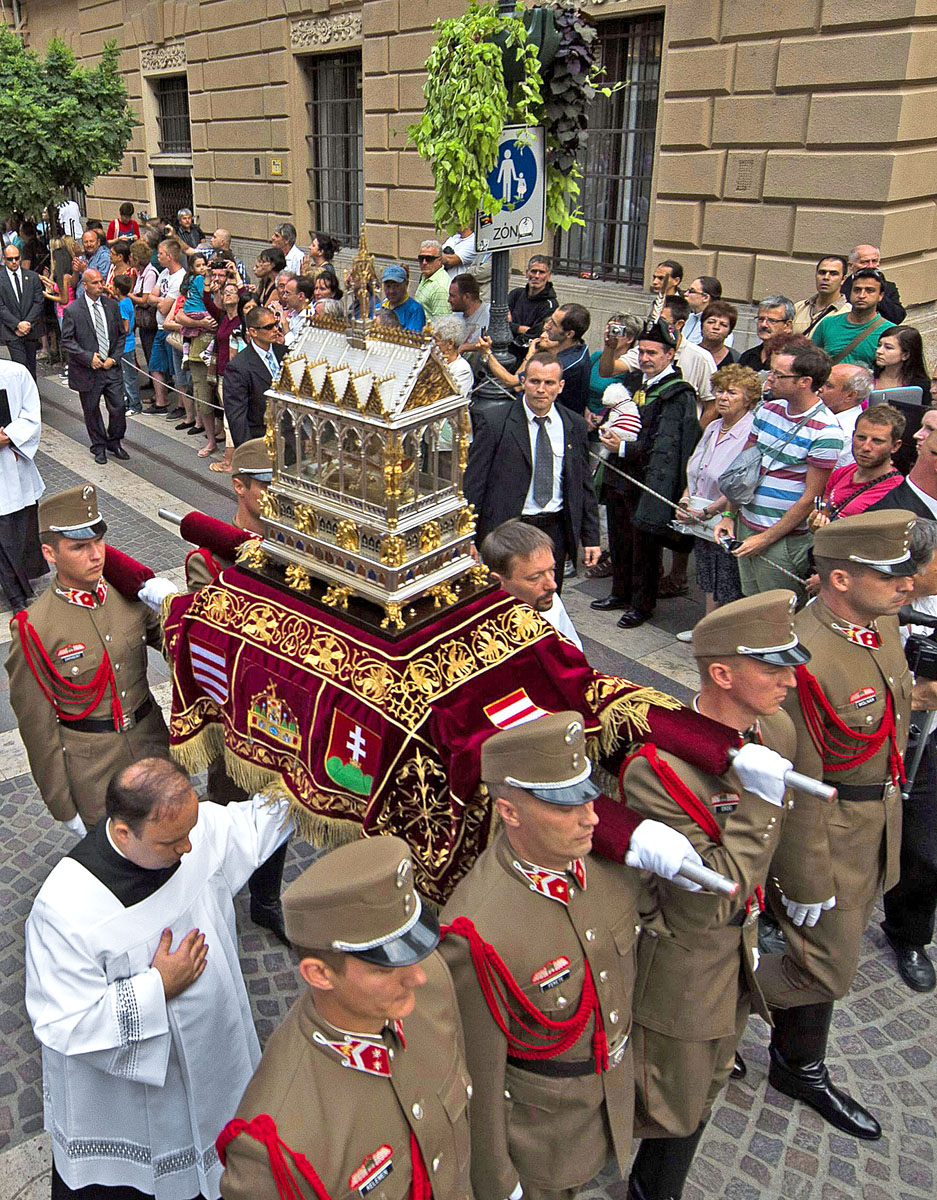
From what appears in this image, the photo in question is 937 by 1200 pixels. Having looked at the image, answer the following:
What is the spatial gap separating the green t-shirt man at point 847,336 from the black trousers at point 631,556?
203 cm

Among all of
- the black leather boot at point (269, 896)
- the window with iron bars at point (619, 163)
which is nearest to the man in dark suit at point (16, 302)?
the window with iron bars at point (619, 163)

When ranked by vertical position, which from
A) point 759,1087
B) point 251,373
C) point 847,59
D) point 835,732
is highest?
point 847,59

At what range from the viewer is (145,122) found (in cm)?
2081

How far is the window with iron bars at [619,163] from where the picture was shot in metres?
11.0

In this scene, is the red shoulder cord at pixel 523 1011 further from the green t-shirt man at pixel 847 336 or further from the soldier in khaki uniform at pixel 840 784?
the green t-shirt man at pixel 847 336

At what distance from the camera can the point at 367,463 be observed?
3271 mm

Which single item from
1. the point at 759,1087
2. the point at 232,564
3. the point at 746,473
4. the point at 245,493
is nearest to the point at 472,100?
the point at 746,473

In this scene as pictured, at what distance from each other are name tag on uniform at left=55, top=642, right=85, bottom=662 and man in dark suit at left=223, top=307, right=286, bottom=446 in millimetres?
Answer: 5292

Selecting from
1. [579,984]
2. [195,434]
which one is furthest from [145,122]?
[579,984]

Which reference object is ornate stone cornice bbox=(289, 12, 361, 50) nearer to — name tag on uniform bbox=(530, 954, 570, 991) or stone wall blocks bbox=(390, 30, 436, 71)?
stone wall blocks bbox=(390, 30, 436, 71)

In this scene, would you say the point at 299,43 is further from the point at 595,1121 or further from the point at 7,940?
the point at 595,1121

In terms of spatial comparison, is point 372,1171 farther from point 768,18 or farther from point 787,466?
point 768,18

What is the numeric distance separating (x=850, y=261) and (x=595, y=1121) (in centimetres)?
797

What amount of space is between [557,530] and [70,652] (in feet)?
11.2
